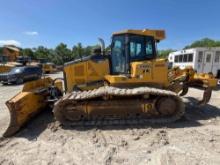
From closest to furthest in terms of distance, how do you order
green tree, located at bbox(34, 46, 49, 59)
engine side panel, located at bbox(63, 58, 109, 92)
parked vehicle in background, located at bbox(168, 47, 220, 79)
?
engine side panel, located at bbox(63, 58, 109, 92) → parked vehicle in background, located at bbox(168, 47, 220, 79) → green tree, located at bbox(34, 46, 49, 59)

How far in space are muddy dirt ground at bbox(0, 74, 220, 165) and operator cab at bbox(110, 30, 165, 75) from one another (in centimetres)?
205

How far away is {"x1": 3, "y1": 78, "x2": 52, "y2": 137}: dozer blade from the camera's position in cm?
540

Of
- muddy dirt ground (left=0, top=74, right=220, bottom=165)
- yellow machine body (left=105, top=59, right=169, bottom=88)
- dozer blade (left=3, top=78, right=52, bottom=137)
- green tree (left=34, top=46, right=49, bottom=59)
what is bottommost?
muddy dirt ground (left=0, top=74, right=220, bottom=165)

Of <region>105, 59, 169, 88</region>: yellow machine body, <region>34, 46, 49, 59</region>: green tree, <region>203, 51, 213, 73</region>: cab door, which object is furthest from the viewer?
<region>34, 46, 49, 59</region>: green tree

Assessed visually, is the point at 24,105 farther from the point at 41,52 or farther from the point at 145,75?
the point at 41,52

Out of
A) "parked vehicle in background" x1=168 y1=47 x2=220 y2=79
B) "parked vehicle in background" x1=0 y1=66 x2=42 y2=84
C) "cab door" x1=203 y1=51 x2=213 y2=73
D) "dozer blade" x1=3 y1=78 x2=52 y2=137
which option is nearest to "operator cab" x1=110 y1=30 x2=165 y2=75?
"dozer blade" x1=3 y1=78 x2=52 y2=137

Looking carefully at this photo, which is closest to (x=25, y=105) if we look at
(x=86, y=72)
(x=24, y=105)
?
(x=24, y=105)

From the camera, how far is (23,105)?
570 cm

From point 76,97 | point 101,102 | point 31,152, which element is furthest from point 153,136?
point 31,152

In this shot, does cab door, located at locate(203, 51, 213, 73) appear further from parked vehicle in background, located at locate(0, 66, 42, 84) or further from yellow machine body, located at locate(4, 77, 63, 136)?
parked vehicle in background, located at locate(0, 66, 42, 84)

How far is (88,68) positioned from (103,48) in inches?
34.0

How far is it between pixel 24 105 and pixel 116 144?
290cm

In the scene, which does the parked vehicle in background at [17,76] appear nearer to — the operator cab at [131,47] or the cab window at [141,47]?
the operator cab at [131,47]

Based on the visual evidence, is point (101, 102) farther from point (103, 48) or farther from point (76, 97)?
point (103, 48)
